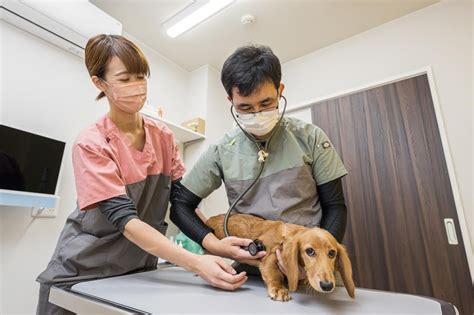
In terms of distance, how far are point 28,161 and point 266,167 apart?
148 cm

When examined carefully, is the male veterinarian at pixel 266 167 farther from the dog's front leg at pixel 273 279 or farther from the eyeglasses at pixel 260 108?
the dog's front leg at pixel 273 279

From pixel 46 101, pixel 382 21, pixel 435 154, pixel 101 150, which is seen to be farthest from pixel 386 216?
pixel 46 101

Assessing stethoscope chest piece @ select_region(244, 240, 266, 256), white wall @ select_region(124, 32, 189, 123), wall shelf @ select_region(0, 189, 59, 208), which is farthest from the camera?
white wall @ select_region(124, 32, 189, 123)

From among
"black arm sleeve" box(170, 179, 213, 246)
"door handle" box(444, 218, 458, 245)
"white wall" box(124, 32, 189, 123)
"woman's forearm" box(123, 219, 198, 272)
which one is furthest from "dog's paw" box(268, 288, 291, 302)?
"white wall" box(124, 32, 189, 123)

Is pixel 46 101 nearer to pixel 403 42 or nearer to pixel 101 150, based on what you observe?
pixel 101 150

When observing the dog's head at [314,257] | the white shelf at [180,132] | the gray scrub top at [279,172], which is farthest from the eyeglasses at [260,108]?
the white shelf at [180,132]

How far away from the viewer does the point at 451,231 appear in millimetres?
1759

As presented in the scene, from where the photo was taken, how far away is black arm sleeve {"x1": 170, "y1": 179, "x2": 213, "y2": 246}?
3.23 feet

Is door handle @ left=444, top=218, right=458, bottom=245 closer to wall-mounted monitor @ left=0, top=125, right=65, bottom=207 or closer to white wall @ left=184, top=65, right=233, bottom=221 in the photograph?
white wall @ left=184, top=65, right=233, bottom=221

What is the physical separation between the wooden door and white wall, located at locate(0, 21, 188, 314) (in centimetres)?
213

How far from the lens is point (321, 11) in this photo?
220cm

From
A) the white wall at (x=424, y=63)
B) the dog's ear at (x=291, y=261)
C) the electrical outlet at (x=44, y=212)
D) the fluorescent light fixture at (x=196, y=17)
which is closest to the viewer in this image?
the dog's ear at (x=291, y=261)

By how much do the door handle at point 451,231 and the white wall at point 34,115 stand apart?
2.59m

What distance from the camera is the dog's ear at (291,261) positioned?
2.29ft
